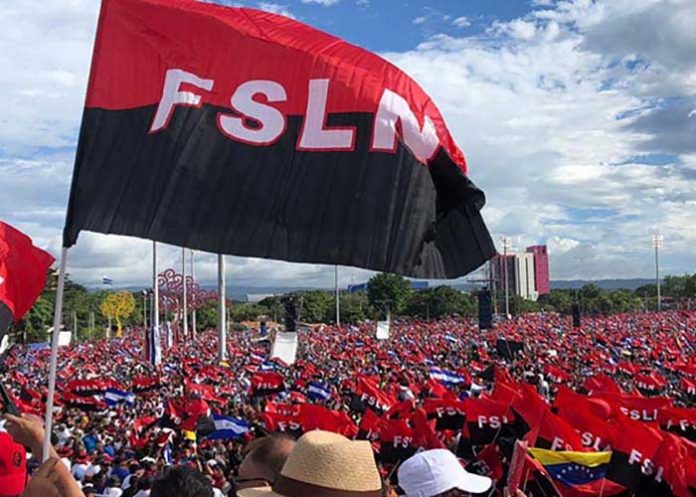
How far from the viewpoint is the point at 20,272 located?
5898 millimetres

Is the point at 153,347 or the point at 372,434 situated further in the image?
the point at 153,347

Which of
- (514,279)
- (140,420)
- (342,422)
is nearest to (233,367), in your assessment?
(140,420)

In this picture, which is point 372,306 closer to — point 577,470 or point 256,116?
point 577,470

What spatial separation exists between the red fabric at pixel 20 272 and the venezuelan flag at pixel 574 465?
4377 millimetres

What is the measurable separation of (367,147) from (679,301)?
4915 inches

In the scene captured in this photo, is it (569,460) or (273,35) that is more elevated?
(273,35)

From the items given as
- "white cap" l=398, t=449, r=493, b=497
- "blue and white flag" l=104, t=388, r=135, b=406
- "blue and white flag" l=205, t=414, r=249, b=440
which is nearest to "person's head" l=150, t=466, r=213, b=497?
"white cap" l=398, t=449, r=493, b=497

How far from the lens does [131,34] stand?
15.7 feet

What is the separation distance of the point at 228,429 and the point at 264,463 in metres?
8.55

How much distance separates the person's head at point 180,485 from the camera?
8.32ft

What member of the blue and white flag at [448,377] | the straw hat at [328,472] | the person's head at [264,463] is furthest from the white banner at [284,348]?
the straw hat at [328,472]

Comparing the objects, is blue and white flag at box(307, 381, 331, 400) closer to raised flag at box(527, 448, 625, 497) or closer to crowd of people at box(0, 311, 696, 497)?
crowd of people at box(0, 311, 696, 497)

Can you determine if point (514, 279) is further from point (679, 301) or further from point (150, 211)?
point (150, 211)

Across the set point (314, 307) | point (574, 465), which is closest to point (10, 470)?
point (574, 465)
